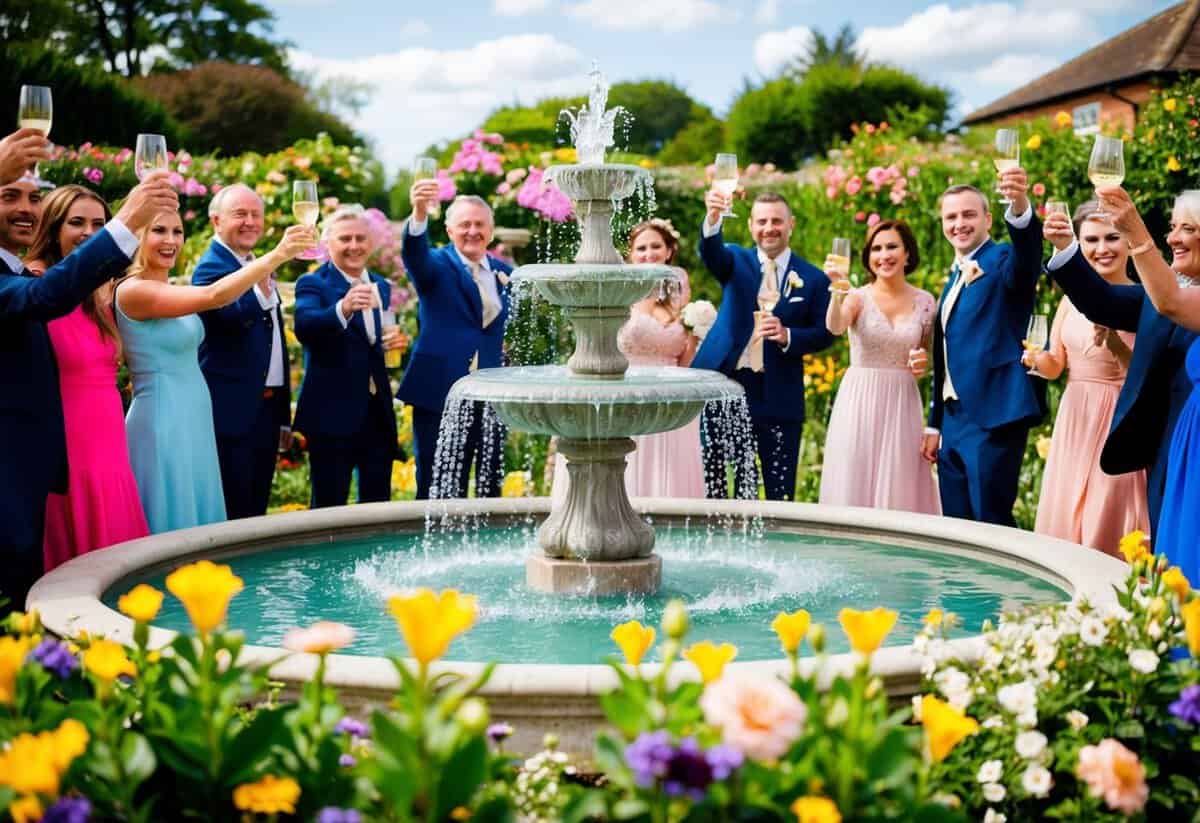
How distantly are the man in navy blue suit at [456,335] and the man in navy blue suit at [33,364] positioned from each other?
110 inches

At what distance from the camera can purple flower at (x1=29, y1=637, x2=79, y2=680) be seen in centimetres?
268

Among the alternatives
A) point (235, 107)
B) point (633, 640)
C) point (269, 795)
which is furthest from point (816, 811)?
point (235, 107)

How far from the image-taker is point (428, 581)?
551cm

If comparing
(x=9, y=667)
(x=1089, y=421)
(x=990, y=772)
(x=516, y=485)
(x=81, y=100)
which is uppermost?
(x=81, y=100)

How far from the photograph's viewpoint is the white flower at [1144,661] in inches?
112

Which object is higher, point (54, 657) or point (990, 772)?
point (54, 657)

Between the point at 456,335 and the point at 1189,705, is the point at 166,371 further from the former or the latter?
the point at 1189,705

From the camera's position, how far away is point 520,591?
529cm

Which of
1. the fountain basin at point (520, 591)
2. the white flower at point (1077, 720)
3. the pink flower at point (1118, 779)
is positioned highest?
the pink flower at point (1118, 779)

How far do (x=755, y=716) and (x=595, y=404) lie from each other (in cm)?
271

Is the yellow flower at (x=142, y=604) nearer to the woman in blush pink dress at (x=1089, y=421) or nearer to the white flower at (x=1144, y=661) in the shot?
the white flower at (x=1144, y=661)

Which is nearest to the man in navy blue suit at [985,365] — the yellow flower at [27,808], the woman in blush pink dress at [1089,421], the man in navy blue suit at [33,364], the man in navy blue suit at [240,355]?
the woman in blush pink dress at [1089,421]

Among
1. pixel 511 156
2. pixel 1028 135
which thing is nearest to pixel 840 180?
pixel 1028 135

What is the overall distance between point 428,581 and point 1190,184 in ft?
21.2
